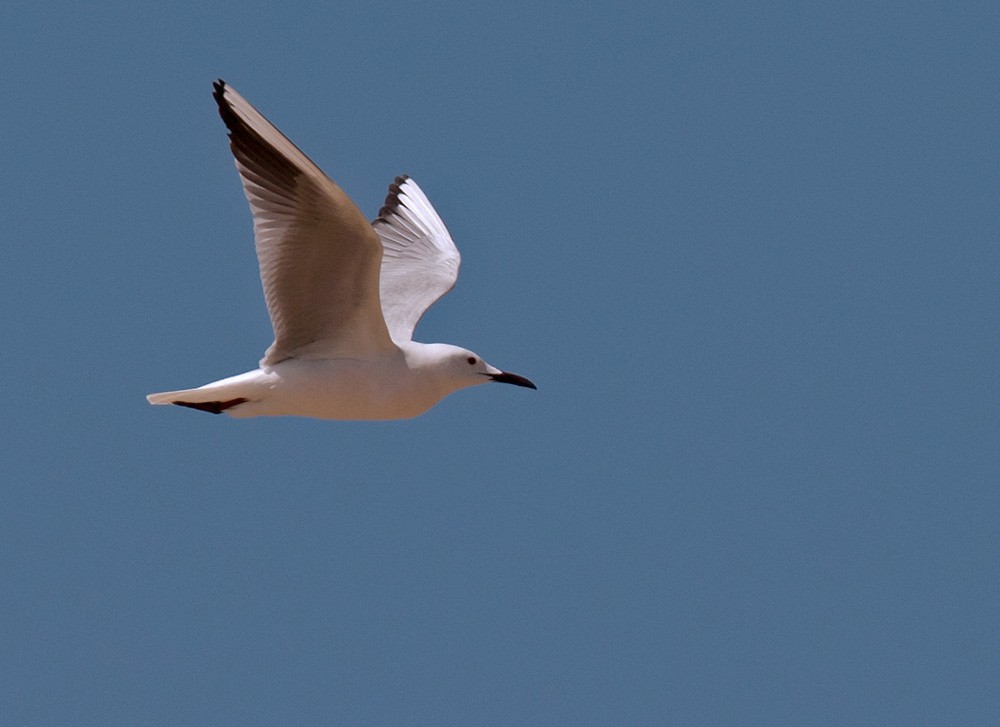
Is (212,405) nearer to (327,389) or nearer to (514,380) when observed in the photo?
(327,389)

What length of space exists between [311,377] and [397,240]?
2.78 meters

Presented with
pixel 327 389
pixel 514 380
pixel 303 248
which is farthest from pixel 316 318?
pixel 514 380

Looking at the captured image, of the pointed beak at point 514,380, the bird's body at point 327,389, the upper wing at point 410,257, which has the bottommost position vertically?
the bird's body at point 327,389

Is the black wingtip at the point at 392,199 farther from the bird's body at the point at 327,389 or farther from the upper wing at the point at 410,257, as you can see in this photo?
the bird's body at the point at 327,389

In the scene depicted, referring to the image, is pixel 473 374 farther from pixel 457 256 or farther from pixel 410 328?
pixel 457 256

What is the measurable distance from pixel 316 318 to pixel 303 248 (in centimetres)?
52

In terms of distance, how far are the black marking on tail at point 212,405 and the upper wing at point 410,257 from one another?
1286mm

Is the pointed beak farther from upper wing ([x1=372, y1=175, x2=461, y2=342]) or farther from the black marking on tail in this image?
the black marking on tail

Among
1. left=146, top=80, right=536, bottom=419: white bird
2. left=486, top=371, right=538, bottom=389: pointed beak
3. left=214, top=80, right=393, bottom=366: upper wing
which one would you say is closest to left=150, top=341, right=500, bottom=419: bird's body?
left=146, top=80, right=536, bottom=419: white bird

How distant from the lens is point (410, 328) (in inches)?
424

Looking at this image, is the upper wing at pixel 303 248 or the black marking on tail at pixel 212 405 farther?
the black marking on tail at pixel 212 405

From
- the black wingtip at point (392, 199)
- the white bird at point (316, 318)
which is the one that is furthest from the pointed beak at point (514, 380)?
the black wingtip at point (392, 199)

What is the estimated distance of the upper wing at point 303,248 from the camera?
8.80 meters

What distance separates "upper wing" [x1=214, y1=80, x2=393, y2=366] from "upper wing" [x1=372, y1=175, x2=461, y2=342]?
98 cm
